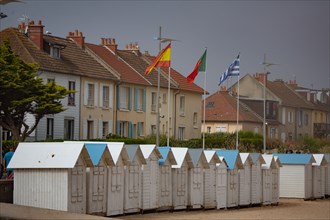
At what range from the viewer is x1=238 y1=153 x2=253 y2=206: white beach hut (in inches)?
1699

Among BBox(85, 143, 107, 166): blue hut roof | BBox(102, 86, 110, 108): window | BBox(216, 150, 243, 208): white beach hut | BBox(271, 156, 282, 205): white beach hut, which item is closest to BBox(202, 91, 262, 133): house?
BBox(102, 86, 110, 108): window

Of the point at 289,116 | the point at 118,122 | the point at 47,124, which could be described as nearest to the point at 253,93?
the point at 289,116

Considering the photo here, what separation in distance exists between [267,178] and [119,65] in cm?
3402

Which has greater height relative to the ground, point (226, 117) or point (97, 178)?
point (226, 117)

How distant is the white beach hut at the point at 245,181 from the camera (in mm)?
43156

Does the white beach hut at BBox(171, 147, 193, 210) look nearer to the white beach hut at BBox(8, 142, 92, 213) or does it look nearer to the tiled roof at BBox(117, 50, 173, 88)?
the white beach hut at BBox(8, 142, 92, 213)

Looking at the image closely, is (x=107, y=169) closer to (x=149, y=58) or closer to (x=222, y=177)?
(x=222, y=177)

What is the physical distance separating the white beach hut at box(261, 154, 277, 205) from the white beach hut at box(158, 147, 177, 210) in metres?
10.0

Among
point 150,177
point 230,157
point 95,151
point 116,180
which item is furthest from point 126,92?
point 95,151

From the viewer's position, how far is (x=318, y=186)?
55.9 m

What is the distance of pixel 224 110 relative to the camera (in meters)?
107

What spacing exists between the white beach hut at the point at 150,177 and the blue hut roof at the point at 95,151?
11.3ft

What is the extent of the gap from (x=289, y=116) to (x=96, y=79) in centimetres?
5149

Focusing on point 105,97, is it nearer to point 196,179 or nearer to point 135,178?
point 196,179
